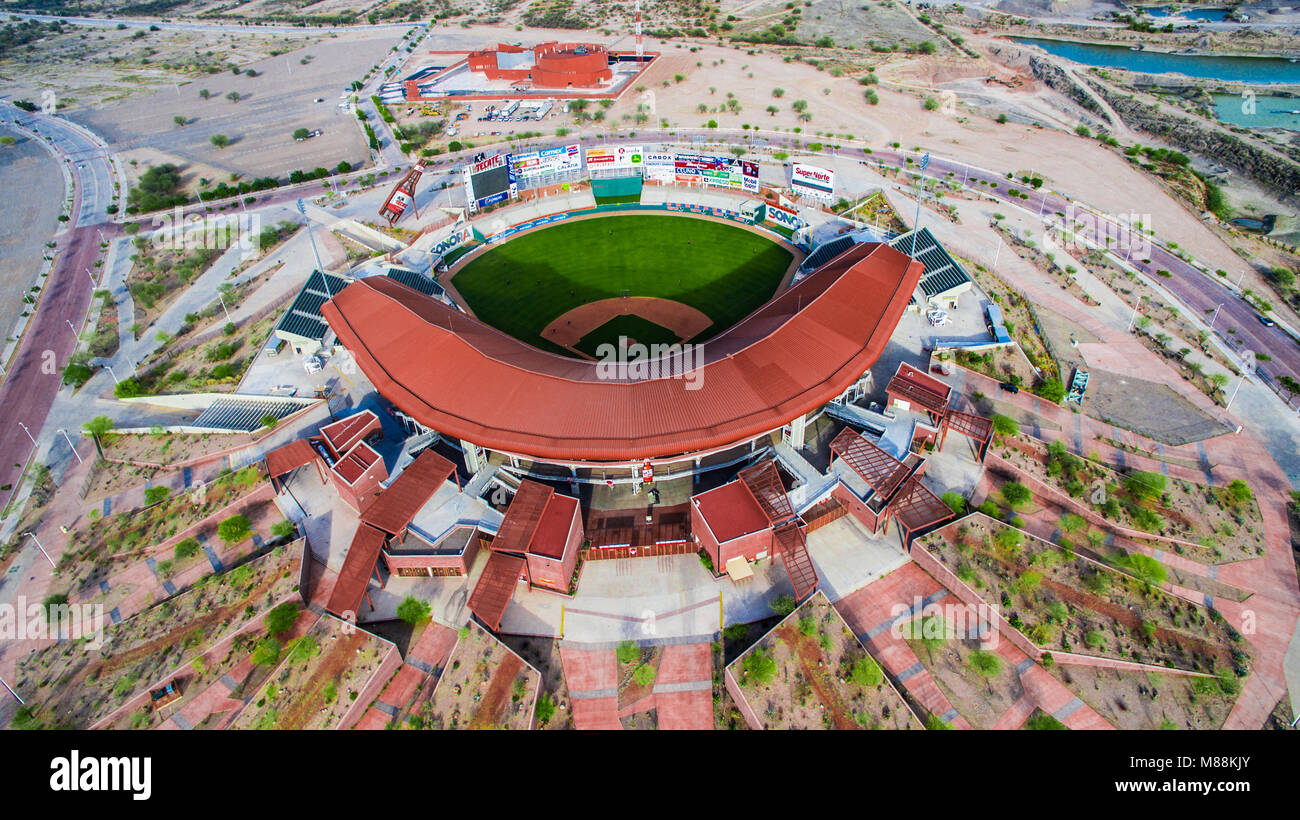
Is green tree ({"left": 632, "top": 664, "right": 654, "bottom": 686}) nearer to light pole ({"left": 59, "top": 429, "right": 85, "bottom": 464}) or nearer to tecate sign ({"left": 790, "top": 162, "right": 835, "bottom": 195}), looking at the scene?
light pole ({"left": 59, "top": 429, "right": 85, "bottom": 464})

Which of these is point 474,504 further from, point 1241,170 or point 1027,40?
point 1027,40

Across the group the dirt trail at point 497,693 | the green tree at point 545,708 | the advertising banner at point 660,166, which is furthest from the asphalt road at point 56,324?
the advertising banner at point 660,166

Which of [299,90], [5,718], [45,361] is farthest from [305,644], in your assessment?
[299,90]

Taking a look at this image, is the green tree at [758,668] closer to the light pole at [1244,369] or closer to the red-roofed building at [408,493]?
the red-roofed building at [408,493]

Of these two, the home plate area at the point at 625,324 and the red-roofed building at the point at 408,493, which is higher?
the home plate area at the point at 625,324

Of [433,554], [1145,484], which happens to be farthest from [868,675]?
[1145,484]

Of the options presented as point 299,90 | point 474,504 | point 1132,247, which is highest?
point 299,90
